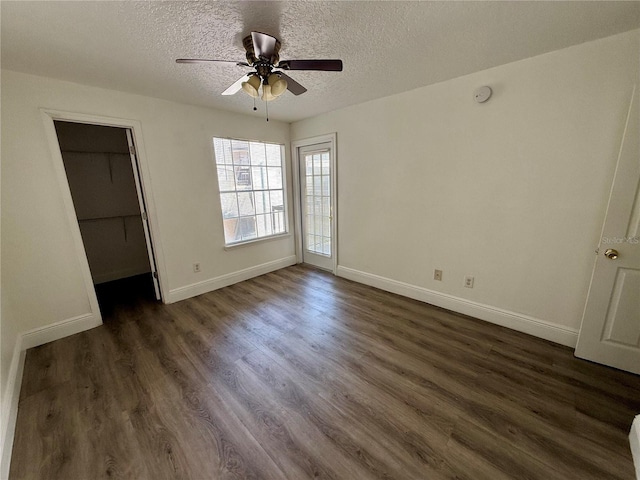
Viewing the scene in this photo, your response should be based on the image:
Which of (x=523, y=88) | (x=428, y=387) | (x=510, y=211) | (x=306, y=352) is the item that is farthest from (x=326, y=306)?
(x=523, y=88)

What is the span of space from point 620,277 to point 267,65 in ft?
9.50

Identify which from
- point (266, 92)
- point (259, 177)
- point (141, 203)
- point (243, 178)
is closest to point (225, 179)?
point (243, 178)

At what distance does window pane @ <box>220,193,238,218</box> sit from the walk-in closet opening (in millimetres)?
1000

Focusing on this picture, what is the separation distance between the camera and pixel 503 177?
229cm

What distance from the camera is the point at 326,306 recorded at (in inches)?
116

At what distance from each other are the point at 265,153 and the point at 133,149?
1681mm

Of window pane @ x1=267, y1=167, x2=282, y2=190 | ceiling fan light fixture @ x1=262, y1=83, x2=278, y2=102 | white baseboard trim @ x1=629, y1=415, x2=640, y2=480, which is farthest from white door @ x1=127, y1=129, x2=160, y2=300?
white baseboard trim @ x1=629, y1=415, x2=640, y2=480

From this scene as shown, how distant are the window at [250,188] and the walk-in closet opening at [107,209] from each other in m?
1.07

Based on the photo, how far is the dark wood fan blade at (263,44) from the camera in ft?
4.65

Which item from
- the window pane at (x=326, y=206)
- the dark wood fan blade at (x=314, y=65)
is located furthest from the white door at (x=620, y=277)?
the window pane at (x=326, y=206)

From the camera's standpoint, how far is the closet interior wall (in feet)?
11.1

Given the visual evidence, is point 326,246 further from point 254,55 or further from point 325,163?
point 254,55

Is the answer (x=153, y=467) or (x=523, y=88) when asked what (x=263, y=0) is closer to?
(x=523, y=88)

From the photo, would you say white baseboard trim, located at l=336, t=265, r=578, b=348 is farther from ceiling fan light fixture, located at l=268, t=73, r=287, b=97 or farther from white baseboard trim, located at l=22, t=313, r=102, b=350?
white baseboard trim, located at l=22, t=313, r=102, b=350
